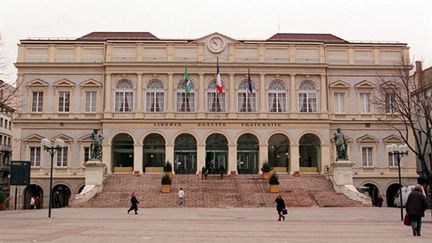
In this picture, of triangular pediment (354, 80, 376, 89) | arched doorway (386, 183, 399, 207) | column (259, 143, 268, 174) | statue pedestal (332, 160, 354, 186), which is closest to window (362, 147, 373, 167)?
arched doorway (386, 183, 399, 207)

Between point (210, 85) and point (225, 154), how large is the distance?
270 inches

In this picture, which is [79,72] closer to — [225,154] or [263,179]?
[225,154]

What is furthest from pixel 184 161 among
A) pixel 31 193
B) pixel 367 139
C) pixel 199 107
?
pixel 367 139

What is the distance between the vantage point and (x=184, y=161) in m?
52.2

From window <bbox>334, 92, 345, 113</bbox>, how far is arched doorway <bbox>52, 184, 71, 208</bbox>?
27.5 m

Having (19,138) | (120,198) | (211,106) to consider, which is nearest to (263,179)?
(211,106)

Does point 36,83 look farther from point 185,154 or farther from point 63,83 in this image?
point 185,154

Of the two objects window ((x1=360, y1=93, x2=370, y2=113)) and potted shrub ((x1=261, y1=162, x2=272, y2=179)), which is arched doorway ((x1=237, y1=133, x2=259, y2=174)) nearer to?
potted shrub ((x1=261, y1=162, x2=272, y2=179))

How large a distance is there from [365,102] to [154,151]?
2130cm

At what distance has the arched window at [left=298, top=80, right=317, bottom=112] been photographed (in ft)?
174

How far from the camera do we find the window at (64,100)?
52.8m

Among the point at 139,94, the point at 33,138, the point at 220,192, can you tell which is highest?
→ the point at 139,94

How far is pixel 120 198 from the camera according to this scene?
39781 mm

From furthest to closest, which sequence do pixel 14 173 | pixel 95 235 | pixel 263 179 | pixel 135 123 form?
pixel 135 123 < pixel 263 179 < pixel 14 173 < pixel 95 235
